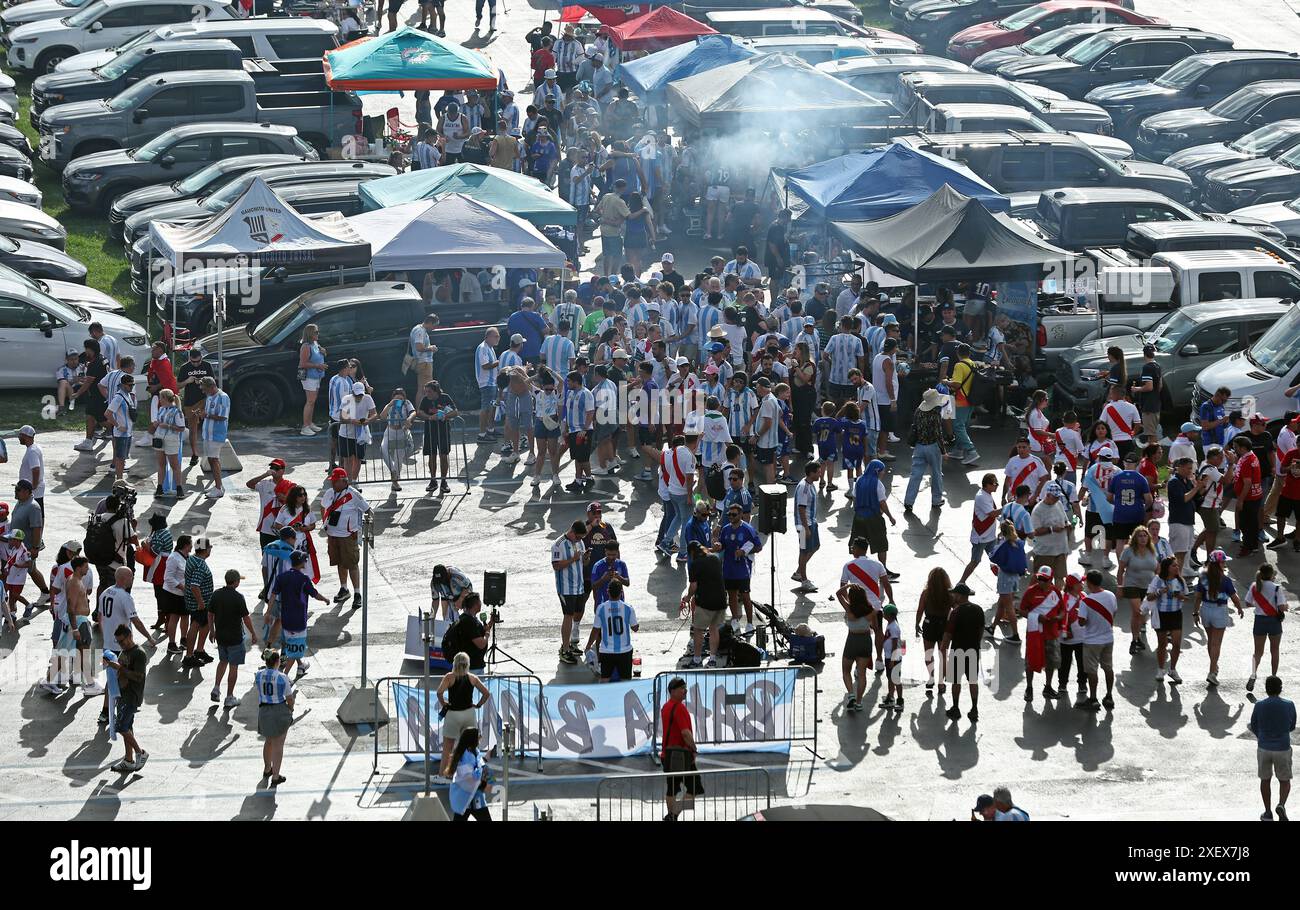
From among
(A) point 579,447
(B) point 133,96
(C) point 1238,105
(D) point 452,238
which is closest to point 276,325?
(D) point 452,238

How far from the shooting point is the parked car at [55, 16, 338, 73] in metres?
36.5

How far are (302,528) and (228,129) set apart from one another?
1494 centimetres

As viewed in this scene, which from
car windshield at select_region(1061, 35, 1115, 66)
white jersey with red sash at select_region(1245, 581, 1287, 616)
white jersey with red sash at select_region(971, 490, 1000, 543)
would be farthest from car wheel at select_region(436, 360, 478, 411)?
car windshield at select_region(1061, 35, 1115, 66)

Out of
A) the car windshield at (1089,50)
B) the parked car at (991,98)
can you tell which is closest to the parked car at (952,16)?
the car windshield at (1089,50)

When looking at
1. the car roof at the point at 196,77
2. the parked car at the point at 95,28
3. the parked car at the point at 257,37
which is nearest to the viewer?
the car roof at the point at 196,77

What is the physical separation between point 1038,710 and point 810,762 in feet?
7.60

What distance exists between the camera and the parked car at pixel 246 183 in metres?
28.6

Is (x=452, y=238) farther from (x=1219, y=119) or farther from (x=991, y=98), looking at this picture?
(x=1219, y=119)

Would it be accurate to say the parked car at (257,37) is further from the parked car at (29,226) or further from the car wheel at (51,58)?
the parked car at (29,226)

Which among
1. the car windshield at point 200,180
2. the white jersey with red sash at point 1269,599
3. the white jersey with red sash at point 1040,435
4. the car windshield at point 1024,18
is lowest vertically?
the white jersey with red sash at point 1269,599

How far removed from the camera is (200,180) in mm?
30281

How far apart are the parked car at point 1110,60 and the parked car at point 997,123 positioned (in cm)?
487

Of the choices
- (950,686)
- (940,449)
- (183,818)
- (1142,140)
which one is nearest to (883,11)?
(1142,140)
